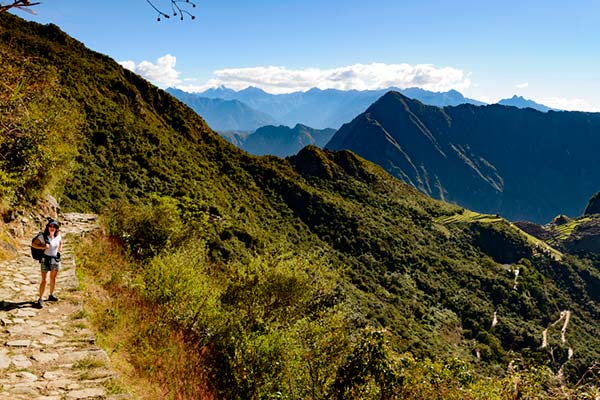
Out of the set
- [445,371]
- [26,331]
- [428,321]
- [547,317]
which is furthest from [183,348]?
[547,317]

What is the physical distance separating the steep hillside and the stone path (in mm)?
1519

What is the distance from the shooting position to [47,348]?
8250 millimetres

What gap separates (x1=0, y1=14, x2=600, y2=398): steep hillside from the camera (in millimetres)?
11516

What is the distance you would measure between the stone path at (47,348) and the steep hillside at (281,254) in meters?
1.52

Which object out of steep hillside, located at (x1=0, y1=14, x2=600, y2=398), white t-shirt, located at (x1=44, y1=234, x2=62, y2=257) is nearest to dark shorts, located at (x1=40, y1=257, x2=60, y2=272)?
white t-shirt, located at (x1=44, y1=234, x2=62, y2=257)

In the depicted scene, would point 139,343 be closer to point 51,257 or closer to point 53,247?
point 51,257

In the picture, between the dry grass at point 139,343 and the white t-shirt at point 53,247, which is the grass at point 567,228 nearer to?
the dry grass at point 139,343

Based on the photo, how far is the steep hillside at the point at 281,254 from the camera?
1152 centimetres

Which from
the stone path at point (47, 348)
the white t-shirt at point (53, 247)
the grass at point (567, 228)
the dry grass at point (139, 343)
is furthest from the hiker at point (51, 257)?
the grass at point (567, 228)

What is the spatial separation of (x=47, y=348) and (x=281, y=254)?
39.4 ft

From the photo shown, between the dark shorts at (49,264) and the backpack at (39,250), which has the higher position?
the backpack at (39,250)

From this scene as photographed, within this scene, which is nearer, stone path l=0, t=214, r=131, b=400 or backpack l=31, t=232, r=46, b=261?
stone path l=0, t=214, r=131, b=400

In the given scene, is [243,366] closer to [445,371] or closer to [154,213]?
[445,371]

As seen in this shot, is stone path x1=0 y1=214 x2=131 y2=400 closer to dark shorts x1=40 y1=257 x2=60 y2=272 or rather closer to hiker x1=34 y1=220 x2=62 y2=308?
hiker x1=34 y1=220 x2=62 y2=308
